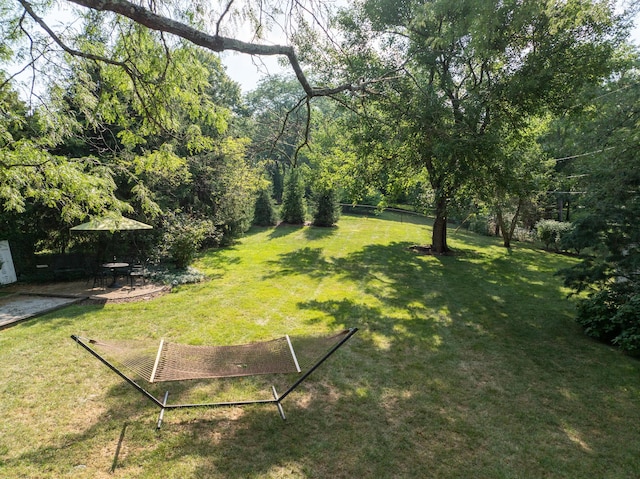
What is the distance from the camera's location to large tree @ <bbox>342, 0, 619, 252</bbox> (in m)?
5.52

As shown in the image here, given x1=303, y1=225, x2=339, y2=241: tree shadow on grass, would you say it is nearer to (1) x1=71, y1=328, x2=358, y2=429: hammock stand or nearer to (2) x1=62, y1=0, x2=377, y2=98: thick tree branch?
(1) x1=71, y1=328, x2=358, y2=429: hammock stand

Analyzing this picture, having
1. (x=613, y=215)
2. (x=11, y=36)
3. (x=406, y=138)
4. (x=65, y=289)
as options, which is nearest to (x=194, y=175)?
(x=65, y=289)

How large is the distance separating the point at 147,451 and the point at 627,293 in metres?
7.38

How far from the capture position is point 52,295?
7.81m

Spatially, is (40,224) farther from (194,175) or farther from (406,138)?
(406,138)

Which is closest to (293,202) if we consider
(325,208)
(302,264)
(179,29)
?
(325,208)

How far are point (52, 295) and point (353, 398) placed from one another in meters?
7.60

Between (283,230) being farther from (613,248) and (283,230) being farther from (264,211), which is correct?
(613,248)

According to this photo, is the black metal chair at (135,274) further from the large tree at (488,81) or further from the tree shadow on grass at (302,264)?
the large tree at (488,81)

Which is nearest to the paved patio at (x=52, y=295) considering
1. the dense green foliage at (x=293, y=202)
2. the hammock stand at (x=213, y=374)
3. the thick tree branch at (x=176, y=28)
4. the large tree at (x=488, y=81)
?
the hammock stand at (x=213, y=374)

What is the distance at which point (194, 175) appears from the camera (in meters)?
13.0

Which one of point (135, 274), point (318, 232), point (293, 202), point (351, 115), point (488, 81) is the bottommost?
point (318, 232)

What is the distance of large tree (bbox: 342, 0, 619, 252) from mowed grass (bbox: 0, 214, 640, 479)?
327cm

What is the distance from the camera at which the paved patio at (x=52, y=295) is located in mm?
6781
